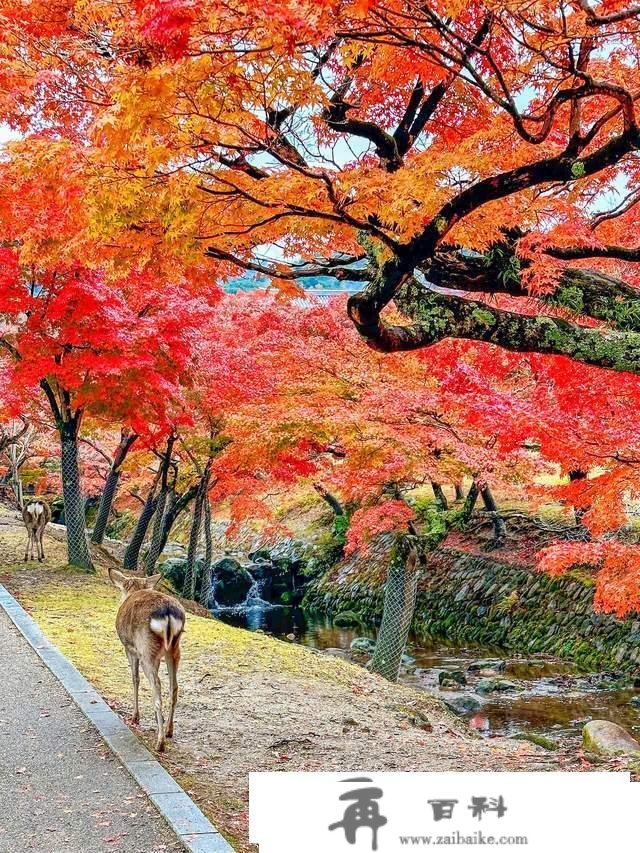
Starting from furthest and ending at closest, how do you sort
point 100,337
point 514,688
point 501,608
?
1. point 501,608
2. point 514,688
3. point 100,337

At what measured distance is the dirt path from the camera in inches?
284

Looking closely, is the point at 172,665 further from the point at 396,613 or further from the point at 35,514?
the point at 35,514

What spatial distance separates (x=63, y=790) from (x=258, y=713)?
3.52 m

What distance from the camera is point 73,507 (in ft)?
57.4

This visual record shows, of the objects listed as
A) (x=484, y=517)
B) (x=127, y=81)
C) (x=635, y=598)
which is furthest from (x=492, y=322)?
(x=484, y=517)

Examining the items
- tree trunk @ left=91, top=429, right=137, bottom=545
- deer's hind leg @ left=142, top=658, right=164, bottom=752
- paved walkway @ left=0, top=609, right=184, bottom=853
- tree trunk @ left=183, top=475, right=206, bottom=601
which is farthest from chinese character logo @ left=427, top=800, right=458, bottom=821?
tree trunk @ left=91, top=429, right=137, bottom=545

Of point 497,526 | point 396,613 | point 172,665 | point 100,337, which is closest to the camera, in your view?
point 172,665

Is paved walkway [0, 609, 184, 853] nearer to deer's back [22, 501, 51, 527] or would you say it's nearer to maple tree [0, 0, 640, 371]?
maple tree [0, 0, 640, 371]

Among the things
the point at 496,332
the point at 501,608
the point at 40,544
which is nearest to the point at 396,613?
the point at 501,608

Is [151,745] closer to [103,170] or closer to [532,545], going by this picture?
[103,170]

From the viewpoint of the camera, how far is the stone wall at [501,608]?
1798cm

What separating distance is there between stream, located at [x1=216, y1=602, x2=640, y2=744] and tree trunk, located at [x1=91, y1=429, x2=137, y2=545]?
243 inches

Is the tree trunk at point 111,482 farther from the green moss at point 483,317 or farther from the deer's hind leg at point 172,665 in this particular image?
the green moss at point 483,317

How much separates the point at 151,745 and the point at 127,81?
508 centimetres
